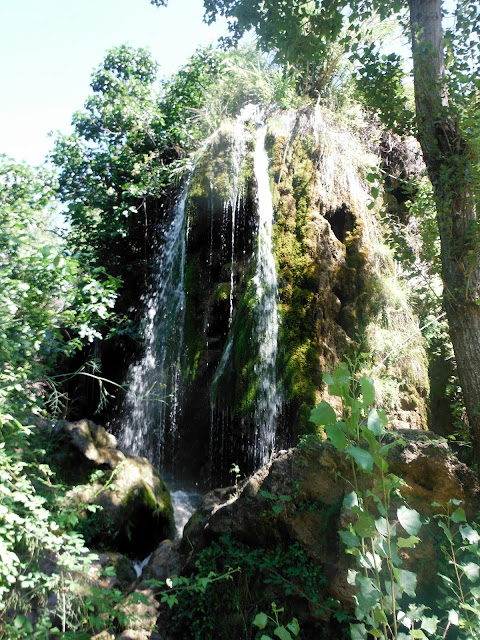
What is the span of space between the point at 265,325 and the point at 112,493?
10.1ft

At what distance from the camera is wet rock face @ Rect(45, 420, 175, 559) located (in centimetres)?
474

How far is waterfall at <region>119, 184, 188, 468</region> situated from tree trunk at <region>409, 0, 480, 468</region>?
549 cm

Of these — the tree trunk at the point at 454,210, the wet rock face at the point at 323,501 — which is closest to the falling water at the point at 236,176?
the wet rock face at the point at 323,501

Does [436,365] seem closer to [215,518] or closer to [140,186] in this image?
[215,518]

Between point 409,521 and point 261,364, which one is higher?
point 261,364

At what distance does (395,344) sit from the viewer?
21.9 ft

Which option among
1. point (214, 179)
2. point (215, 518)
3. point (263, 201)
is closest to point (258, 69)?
point (214, 179)

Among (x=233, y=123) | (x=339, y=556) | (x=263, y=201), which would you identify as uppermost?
(x=233, y=123)

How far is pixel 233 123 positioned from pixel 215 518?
755 centimetres

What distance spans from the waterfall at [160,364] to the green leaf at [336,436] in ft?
22.9

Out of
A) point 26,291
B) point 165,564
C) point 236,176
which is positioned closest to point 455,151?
point 26,291

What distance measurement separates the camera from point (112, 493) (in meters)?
5.04

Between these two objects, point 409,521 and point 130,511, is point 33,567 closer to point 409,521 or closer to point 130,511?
point 130,511

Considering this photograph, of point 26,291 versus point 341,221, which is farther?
point 341,221
